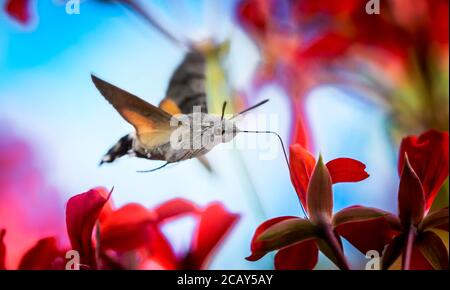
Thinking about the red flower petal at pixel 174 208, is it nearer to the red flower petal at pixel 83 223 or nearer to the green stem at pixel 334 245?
the red flower petal at pixel 83 223

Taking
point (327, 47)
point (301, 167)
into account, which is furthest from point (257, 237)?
point (327, 47)

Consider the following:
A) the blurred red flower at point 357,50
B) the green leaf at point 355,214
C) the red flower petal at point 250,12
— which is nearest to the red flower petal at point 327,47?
the blurred red flower at point 357,50

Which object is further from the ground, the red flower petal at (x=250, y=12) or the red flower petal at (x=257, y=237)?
the red flower petal at (x=250, y=12)

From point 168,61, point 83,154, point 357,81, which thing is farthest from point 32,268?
point 357,81

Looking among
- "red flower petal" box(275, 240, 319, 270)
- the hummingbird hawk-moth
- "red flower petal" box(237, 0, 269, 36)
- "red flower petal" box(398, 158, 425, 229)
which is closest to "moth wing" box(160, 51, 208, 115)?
the hummingbird hawk-moth

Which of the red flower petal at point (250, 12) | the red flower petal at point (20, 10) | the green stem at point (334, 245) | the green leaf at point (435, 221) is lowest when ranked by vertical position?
the green stem at point (334, 245)

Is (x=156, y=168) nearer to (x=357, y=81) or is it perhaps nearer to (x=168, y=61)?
(x=168, y=61)
